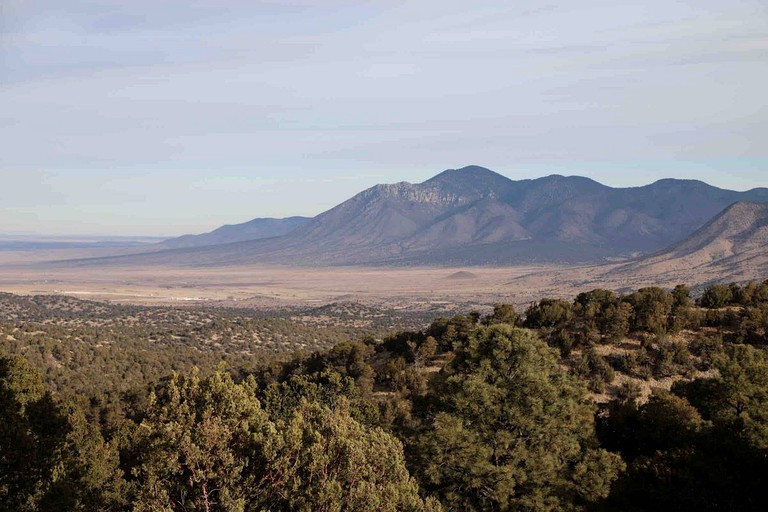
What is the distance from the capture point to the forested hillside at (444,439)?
37.0ft

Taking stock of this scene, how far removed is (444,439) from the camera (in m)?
17.0

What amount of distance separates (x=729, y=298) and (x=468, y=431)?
3147 cm

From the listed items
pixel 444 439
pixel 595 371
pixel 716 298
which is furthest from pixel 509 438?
pixel 716 298

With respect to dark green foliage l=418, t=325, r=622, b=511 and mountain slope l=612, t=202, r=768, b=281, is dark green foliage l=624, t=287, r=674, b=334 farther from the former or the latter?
mountain slope l=612, t=202, r=768, b=281

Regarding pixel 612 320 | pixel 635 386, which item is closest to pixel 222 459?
pixel 635 386

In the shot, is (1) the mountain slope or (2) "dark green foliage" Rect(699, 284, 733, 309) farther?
(1) the mountain slope

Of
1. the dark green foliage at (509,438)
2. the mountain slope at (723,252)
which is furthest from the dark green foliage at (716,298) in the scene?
the mountain slope at (723,252)

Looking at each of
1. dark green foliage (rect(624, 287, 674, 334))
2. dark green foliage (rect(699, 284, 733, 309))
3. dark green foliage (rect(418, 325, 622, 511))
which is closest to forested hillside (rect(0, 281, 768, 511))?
dark green foliage (rect(418, 325, 622, 511))

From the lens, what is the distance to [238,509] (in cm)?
1041

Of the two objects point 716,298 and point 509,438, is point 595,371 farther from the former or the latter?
point 509,438

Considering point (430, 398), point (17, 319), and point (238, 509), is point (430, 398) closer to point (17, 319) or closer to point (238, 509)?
point (238, 509)

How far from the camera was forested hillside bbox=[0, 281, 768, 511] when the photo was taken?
11.3 meters

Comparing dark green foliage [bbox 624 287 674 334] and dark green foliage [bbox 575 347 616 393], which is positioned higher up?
dark green foliage [bbox 624 287 674 334]

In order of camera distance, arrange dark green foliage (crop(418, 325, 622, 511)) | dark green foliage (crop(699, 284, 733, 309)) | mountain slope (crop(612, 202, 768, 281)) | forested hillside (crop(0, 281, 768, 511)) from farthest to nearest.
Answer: mountain slope (crop(612, 202, 768, 281)) < dark green foliage (crop(699, 284, 733, 309)) < dark green foliage (crop(418, 325, 622, 511)) < forested hillside (crop(0, 281, 768, 511))
